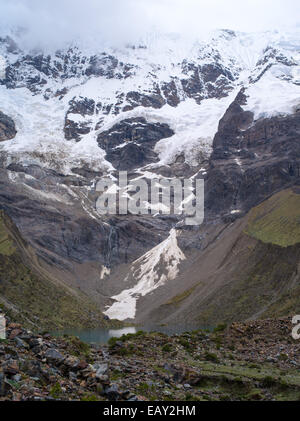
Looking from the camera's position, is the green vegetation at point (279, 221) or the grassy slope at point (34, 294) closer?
the grassy slope at point (34, 294)

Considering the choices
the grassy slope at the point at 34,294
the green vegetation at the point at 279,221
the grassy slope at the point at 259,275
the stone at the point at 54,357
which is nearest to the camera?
the stone at the point at 54,357

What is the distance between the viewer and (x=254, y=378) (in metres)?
29.0

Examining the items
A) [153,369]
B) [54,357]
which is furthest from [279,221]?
[54,357]

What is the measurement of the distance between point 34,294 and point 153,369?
351ft

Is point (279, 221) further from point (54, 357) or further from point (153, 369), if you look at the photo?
point (54, 357)

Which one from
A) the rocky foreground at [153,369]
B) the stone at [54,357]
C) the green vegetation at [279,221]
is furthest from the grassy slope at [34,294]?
the stone at [54,357]

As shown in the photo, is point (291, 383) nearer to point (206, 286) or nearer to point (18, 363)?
point (18, 363)

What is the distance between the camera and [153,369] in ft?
97.4

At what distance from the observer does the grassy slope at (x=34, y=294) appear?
122 m

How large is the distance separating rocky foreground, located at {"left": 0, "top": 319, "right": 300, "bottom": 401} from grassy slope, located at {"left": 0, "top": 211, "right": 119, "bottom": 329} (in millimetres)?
75286

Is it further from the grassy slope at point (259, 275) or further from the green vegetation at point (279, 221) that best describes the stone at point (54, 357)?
the green vegetation at point (279, 221)

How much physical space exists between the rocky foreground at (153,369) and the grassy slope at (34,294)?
75.3m

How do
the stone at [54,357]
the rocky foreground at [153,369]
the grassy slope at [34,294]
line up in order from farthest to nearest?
the grassy slope at [34,294] → the stone at [54,357] → the rocky foreground at [153,369]

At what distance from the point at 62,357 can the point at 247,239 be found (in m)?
152
